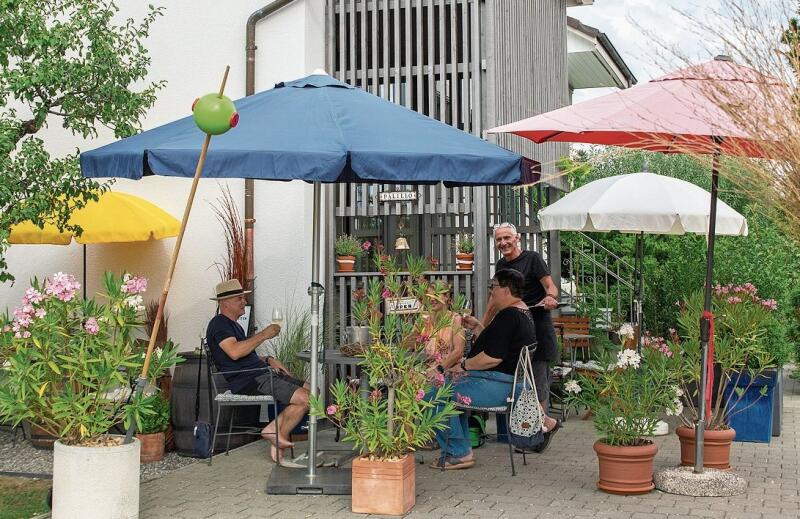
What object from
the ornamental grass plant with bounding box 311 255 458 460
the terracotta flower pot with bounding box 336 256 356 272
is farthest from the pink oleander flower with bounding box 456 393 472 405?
the terracotta flower pot with bounding box 336 256 356 272

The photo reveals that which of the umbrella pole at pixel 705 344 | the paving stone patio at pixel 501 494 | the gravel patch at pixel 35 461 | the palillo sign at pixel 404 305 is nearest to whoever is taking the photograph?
the paving stone patio at pixel 501 494

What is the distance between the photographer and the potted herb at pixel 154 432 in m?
7.86

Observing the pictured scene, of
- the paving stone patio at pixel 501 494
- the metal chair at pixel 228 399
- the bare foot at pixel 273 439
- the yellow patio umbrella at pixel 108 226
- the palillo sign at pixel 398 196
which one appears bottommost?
the paving stone patio at pixel 501 494

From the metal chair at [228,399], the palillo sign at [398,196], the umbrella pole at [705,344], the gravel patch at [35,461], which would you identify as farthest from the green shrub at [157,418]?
the umbrella pole at [705,344]

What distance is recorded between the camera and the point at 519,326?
7156 mm

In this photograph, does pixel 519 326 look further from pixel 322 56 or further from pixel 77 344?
pixel 322 56

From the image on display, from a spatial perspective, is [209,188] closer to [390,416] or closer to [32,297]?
[32,297]

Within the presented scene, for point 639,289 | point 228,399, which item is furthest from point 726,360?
point 228,399

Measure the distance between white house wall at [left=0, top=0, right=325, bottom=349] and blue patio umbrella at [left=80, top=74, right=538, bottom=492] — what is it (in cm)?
279

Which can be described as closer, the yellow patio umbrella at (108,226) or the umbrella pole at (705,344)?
the umbrella pole at (705,344)

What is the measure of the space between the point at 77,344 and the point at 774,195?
12.4 feet

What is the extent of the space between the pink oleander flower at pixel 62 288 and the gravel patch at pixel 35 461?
1.90 m

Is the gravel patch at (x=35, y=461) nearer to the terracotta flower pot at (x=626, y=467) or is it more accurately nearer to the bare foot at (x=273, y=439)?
the bare foot at (x=273, y=439)

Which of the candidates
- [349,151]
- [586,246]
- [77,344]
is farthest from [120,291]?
[586,246]
